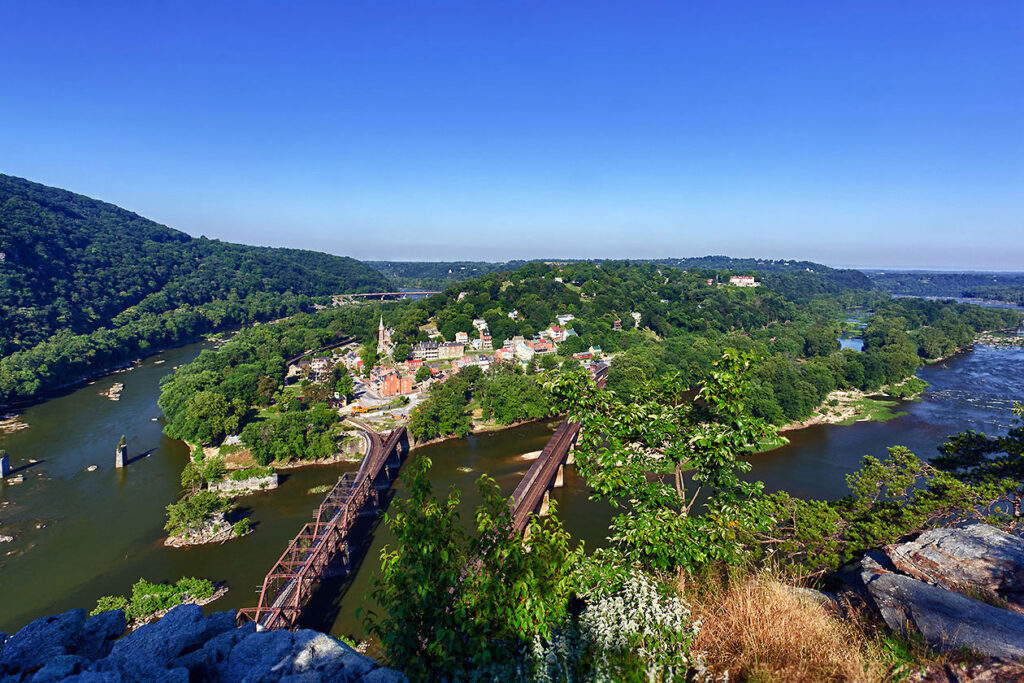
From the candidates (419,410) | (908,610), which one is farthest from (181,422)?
(908,610)

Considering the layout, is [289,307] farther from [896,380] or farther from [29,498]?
[896,380]

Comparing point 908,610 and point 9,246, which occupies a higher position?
point 9,246

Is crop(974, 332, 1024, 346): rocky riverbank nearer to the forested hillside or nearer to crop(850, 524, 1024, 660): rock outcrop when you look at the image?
crop(850, 524, 1024, 660): rock outcrop

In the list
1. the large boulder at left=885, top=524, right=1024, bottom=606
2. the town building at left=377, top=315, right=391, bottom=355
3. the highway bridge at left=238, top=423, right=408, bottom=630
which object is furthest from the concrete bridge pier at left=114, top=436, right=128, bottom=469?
the large boulder at left=885, top=524, right=1024, bottom=606

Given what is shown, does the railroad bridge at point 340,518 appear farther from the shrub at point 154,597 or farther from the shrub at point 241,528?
the shrub at point 241,528

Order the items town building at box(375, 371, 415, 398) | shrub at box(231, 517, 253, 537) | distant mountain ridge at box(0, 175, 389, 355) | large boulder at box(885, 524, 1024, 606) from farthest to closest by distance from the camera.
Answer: distant mountain ridge at box(0, 175, 389, 355), town building at box(375, 371, 415, 398), shrub at box(231, 517, 253, 537), large boulder at box(885, 524, 1024, 606)
